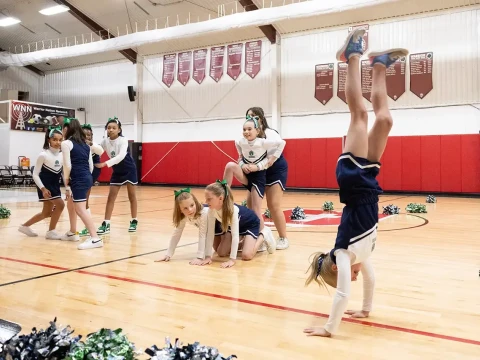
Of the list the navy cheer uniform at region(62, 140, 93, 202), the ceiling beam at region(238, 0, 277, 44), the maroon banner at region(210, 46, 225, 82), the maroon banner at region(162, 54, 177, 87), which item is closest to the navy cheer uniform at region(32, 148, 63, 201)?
the navy cheer uniform at region(62, 140, 93, 202)

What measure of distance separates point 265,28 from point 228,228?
12.0 meters

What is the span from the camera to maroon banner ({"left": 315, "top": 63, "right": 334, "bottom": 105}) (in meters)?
14.4

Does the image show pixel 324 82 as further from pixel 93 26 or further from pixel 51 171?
pixel 51 171

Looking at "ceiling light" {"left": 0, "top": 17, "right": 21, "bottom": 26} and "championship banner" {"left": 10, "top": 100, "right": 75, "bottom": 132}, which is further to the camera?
"championship banner" {"left": 10, "top": 100, "right": 75, "bottom": 132}

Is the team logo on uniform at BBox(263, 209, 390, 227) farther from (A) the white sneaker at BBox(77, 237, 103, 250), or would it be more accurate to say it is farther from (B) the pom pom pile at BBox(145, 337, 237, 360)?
(B) the pom pom pile at BBox(145, 337, 237, 360)

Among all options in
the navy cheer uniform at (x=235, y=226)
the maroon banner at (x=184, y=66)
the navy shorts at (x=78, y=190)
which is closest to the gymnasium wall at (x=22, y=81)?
the maroon banner at (x=184, y=66)

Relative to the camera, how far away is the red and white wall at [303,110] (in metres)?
12.7

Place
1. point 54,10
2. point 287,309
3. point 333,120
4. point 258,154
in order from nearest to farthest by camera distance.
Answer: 1. point 287,309
2. point 258,154
3. point 333,120
4. point 54,10

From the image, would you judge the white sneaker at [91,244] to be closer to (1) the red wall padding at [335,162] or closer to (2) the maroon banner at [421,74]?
(1) the red wall padding at [335,162]

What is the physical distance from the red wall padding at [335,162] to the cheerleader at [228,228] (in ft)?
32.8

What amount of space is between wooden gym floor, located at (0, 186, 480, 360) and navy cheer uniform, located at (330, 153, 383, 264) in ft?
1.53

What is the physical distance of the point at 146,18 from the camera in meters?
15.9

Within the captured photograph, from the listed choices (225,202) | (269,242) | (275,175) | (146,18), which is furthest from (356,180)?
(146,18)

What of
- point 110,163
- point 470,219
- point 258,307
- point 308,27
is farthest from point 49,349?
point 308,27
